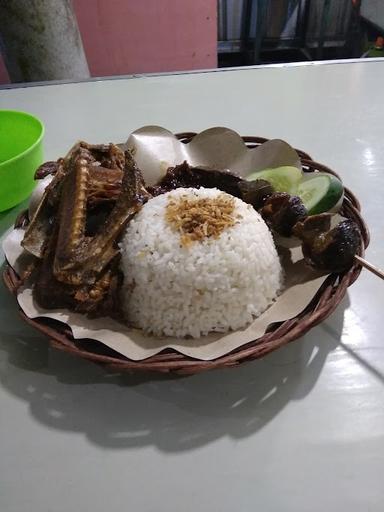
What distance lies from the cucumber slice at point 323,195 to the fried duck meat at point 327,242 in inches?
6.4

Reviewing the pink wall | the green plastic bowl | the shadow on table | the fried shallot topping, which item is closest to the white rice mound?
the fried shallot topping

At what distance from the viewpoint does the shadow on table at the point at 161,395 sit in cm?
113

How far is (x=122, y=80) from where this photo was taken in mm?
2938

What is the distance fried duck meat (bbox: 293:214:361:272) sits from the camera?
1248 mm

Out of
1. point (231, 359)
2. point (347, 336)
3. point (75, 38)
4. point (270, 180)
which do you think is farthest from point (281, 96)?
point (231, 359)

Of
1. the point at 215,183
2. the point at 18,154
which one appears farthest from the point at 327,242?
the point at 18,154

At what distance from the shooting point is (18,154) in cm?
184

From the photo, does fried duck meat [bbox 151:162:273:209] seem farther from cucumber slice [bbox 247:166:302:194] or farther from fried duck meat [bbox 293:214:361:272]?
fried duck meat [bbox 293:214:361:272]

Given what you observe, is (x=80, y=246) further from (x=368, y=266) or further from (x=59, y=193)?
(x=368, y=266)

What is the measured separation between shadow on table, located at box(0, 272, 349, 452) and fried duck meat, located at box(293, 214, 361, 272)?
194 millimetres

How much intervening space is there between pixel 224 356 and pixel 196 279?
0.22 m

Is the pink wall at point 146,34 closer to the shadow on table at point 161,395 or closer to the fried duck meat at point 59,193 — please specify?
the fried duck meat at point 59,193

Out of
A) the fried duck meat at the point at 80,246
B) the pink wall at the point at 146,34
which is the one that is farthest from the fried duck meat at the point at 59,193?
the pink wall at the point at 146,34

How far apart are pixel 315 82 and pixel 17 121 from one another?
1676 millimetres
